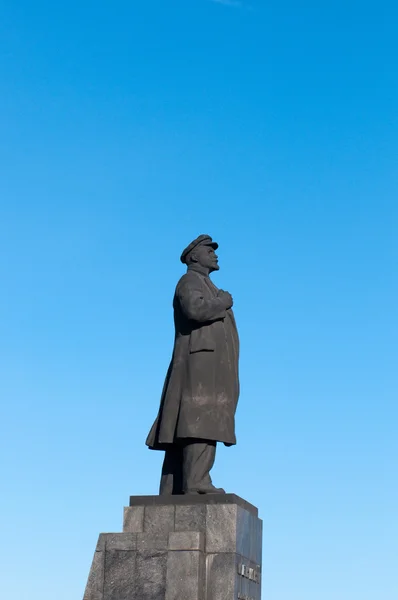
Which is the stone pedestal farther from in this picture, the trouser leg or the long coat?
the long coat

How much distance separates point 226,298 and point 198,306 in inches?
23.0

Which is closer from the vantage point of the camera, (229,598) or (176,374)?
(229,598)

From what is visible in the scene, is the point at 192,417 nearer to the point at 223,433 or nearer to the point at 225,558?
the point at 223,433

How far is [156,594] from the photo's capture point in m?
15.2

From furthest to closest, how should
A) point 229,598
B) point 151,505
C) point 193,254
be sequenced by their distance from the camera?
point 193,254, point 151,505, point 229,598

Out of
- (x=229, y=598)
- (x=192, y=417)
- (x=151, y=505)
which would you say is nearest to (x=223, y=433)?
(x=192, y=417)

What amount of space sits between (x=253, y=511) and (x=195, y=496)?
1225 mm

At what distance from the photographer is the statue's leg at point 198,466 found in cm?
1602

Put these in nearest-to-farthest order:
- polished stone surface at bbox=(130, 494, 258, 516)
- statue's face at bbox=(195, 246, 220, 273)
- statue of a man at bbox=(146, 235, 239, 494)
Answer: polished stone surface at bbox=(130, 494, 258, 516) → statue of a man at bbox=(146, 235, 239, 494) → statue's face at bbox=(195, 246, 220, 273)

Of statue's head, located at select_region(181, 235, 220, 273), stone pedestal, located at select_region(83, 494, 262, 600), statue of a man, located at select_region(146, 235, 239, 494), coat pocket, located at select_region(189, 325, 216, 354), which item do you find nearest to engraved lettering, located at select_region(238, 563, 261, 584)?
stone pedestal, located at select_region(83, 494, 262, 600)

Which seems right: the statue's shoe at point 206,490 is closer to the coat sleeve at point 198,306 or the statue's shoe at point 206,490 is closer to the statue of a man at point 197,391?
the statue of a man at point 197,391

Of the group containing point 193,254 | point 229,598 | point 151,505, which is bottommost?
point 229,598

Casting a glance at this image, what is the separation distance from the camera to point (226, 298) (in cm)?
1697

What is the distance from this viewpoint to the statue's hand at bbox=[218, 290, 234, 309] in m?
16.9
